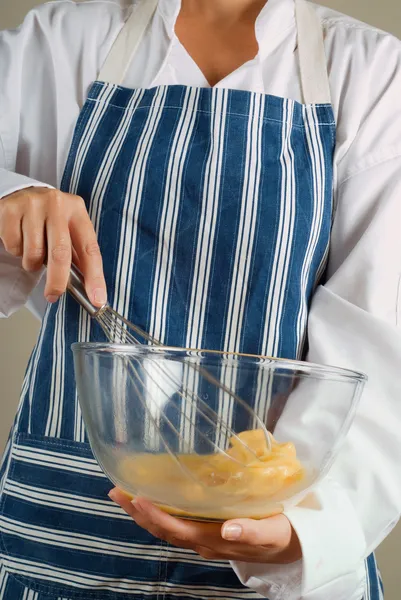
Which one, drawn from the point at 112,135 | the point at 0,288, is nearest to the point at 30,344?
the point at 0,288

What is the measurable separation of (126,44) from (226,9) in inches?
5.2

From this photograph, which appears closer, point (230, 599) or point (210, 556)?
point (210, 556)

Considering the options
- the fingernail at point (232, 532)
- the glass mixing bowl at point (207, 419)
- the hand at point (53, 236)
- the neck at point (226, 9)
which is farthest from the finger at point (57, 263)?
the neck at point (226, 9)

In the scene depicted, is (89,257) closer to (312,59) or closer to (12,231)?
(12,231)

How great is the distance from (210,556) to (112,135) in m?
0.48

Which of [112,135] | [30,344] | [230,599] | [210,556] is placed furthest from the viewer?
[30,344]

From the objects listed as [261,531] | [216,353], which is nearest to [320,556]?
[261,531]

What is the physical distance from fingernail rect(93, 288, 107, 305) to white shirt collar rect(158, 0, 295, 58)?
0.37m

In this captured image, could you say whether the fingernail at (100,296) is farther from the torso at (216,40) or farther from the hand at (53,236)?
the torso at (216,40)

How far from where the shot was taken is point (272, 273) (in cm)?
79

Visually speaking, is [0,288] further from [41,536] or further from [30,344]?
[30,344]

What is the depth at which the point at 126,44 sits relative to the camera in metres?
0.89

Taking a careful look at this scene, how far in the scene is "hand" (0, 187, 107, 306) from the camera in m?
0.65

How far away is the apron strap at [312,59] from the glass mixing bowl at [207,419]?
432 millimetres
